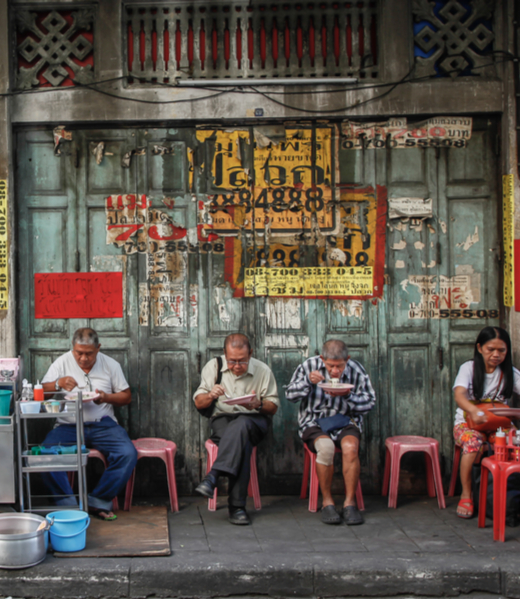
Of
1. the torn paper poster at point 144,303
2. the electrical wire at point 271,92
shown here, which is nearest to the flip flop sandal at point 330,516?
the torn paper poster at point 144,303

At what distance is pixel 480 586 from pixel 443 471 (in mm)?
1841

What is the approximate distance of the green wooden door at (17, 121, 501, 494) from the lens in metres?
6.10

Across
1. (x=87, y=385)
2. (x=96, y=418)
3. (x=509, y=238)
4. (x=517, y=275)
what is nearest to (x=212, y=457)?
(x=96, y=418)

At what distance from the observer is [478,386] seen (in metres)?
5.58

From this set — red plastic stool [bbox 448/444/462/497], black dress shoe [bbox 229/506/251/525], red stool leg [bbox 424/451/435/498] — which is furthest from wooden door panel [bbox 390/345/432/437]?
black dress shoe [bbox 229/506/251/525]

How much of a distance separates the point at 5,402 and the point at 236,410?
69.1 inches

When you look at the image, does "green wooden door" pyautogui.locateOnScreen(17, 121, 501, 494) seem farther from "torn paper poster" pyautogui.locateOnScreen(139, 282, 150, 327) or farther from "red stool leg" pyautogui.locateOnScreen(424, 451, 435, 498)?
"red stool leg" pyautogui.locateOnScreen(424, 451, 435, 498)

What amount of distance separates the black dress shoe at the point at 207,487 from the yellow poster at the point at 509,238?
9.53 feet

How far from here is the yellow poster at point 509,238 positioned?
5.95 m

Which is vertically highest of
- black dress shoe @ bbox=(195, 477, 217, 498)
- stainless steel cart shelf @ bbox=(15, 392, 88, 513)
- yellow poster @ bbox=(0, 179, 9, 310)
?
yellow poster @ bbox=(0, 179, 9, 310)

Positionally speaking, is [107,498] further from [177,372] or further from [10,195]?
[10,195]

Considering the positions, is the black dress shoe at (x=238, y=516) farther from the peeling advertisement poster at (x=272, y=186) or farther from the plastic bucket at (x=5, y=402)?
the peeling advertisement poster at (x=272, y=186)

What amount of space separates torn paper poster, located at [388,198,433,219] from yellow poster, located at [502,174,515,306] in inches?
24.7

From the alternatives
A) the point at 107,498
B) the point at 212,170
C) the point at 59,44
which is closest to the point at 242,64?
the point at 212,170
